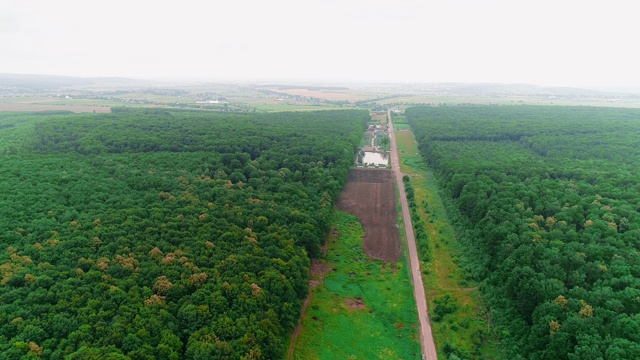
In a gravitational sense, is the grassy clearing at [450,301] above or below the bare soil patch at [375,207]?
below

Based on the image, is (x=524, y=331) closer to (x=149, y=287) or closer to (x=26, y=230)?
(x=149, y=287)

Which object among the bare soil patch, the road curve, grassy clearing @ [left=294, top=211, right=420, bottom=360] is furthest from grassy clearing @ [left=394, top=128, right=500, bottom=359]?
the bare soil patch

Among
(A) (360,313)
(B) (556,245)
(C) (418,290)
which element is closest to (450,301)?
(C) (418,290)

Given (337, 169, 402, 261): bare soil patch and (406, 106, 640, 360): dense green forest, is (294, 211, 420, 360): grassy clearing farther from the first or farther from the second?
(406, 106, 640, 360): dense green forest

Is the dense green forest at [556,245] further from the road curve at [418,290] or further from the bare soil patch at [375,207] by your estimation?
the bare soil patch at [375,207]

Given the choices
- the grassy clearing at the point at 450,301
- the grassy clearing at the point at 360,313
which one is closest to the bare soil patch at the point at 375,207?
the grassy clearing at the point at 360,313

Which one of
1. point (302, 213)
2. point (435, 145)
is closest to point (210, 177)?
point (302, 213)
